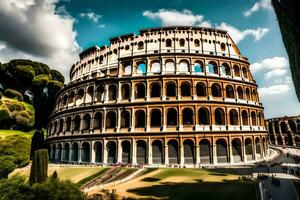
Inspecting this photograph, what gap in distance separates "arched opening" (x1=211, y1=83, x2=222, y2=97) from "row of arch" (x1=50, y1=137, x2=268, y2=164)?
7.24m

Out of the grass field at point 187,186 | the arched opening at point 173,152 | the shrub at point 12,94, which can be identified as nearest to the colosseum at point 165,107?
the arched opening at point 173,152

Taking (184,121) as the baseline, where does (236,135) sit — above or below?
below

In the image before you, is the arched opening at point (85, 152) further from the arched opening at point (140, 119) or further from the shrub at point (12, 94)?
the shrub at point (12, 94)

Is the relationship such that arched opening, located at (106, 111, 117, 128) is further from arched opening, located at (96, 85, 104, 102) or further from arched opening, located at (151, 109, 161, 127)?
arched opening, located at (151, 109, 161, 127)

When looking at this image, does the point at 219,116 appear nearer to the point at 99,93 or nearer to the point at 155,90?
the point at 155,90

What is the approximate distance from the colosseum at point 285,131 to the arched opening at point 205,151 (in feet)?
129

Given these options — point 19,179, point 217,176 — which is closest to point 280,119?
point 217,176

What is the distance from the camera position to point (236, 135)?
101 feet

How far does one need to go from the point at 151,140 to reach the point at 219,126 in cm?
987

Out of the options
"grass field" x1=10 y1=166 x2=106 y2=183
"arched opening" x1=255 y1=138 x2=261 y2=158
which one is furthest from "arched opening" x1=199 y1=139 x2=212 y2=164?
"grass field" x1=10 y1=166 x2=106 y2=183

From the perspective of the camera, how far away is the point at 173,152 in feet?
97.7

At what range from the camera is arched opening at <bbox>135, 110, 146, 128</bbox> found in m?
31.9

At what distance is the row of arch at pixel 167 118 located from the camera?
30.8 metres

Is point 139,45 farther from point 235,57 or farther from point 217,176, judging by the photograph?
point 217,176
